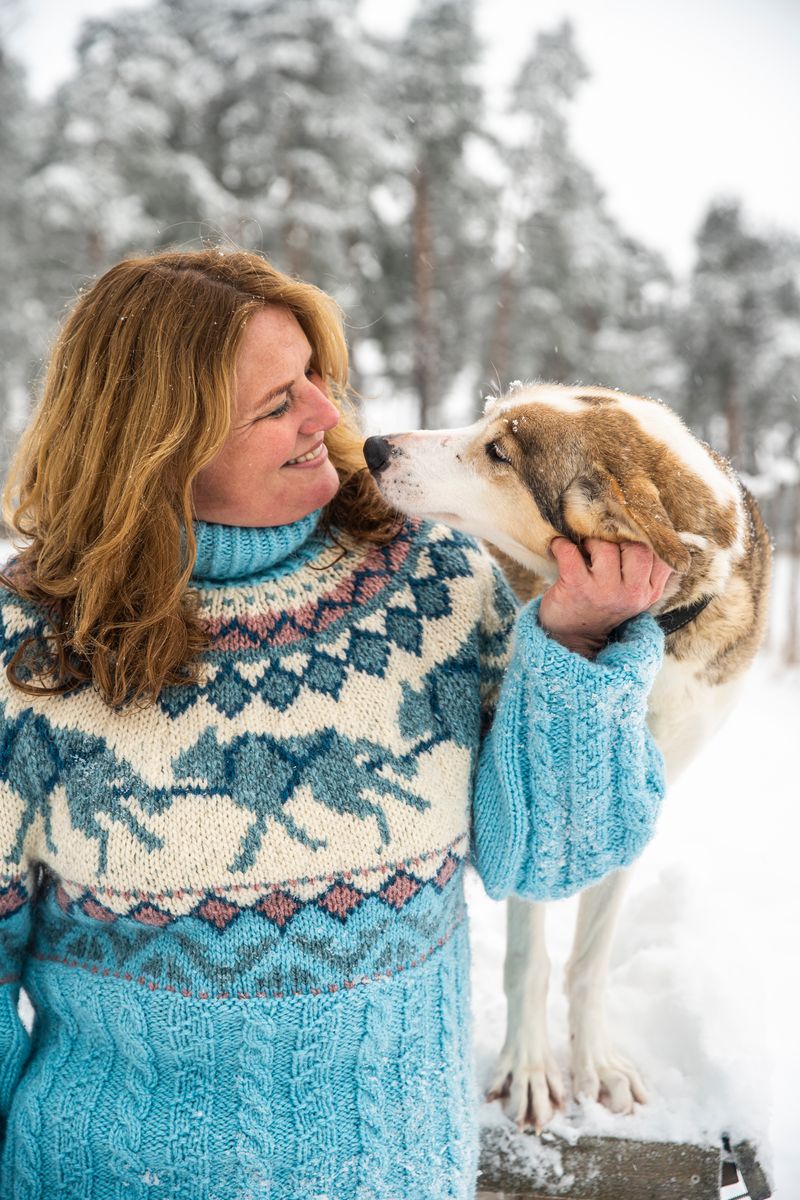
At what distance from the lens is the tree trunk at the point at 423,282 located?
13.8 meters

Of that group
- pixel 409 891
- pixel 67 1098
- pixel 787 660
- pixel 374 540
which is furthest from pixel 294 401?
pixel 787 660

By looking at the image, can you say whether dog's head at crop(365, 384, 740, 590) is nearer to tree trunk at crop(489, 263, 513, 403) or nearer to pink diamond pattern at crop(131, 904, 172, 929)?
pink diamond pattern at crop(131, 904, 172, 929)

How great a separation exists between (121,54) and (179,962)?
52.0ft

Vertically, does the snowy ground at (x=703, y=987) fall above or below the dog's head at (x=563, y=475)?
below

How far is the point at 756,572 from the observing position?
2.04m

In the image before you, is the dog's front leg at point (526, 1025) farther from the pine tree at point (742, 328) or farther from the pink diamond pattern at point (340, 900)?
the pine tree at point (742, 328)

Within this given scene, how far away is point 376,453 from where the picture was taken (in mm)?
1938

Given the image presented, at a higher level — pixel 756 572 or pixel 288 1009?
pixel 756 572

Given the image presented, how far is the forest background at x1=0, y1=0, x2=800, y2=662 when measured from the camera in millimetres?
13438

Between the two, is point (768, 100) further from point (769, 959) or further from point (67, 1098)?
point (67, 1098)

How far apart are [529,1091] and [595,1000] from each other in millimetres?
281

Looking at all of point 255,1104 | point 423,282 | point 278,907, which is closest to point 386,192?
point 423,282

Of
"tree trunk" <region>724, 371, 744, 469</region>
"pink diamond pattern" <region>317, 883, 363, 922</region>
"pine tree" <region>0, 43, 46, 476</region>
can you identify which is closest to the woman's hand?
"pink diamond pattern" <region>317, 883, 363, 922</region>

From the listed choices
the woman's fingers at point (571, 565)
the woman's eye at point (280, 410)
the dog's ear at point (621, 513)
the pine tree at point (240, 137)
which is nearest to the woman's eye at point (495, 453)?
the dog's ear at point (621, 513)
